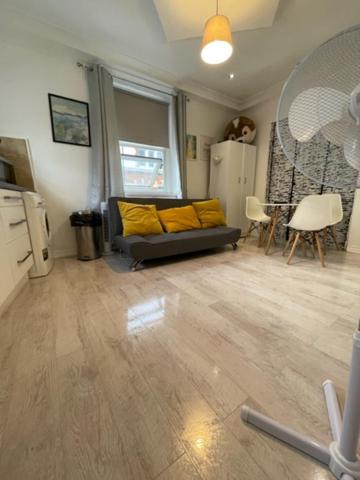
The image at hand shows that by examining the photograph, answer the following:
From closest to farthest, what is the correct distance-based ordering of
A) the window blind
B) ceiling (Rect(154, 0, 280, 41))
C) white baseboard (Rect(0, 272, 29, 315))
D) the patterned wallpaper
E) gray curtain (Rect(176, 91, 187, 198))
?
white baseboard (Rect(0, 272, 29, 315)), ceiling (Rect(154, 0, 280, 41)), the window blind, the patterned wallpaper, gray curtain (Rect(176, 91, 187, 198))

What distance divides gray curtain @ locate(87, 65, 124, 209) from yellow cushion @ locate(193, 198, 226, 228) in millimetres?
1210

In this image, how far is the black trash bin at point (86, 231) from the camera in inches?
91.3

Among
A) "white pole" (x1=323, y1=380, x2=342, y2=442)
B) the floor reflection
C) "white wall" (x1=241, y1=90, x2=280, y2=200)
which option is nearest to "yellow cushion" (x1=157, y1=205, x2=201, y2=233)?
the floor reflection

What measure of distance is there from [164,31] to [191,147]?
1611mm

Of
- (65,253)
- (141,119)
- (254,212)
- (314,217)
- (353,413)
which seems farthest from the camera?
(254,212)

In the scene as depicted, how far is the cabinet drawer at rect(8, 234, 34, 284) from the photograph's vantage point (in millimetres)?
1361

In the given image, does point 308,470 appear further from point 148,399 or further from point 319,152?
point 319,152

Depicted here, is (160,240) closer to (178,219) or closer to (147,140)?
(178,219)

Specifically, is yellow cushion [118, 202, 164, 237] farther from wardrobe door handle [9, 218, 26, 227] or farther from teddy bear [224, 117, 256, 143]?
teddy bear [224, 117, 256, 143]

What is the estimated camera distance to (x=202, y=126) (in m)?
3.57

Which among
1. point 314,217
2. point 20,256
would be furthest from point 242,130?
point 20,256

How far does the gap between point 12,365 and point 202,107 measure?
13.5ft

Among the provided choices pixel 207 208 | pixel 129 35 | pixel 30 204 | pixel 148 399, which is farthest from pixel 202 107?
pixel 148 399

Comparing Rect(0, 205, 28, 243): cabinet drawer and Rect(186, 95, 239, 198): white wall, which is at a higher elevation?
Rect(186, 95, 239, 198): white wall
